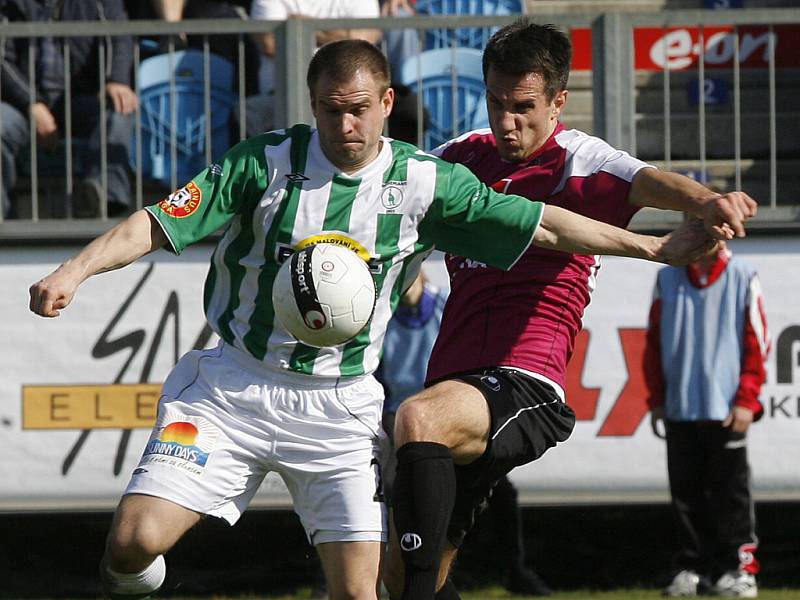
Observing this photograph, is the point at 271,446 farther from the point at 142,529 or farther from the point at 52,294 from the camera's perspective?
the point at 52,294

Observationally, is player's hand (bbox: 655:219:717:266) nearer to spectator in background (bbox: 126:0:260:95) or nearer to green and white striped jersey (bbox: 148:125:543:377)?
green and white striped jersey (bbox: 148:125:543:377)

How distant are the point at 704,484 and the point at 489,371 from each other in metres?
3.06

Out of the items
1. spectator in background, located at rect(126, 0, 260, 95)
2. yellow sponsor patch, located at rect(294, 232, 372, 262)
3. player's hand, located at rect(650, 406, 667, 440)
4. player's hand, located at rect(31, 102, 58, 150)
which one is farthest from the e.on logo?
yellow sponsor patch, located at rect(294, 232, 372, 262)

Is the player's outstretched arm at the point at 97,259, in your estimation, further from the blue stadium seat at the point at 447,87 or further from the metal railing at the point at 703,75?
the metal railing at the point at 703,75

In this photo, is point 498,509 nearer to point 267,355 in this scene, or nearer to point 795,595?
point 795,595

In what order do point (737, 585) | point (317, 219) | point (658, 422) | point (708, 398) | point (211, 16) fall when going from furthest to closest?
point (211, 16) → point (658, 422) → point (708, 398) → point (737, 585) → point (317, 219)

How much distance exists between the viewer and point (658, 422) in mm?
7953

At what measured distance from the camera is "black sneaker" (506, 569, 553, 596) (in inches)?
313

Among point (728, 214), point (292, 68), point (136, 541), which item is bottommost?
point (136, 541)

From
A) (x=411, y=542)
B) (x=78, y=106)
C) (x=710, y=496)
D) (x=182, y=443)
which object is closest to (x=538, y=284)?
(x=411, y=542)

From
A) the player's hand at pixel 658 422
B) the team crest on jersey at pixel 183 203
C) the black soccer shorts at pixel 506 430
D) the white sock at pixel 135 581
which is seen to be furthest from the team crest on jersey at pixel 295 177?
the player's hand at pixel 658 422

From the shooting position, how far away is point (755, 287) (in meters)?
7.79

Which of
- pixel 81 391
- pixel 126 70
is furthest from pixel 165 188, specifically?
pixel 81 391

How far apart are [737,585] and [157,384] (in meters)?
3.29
